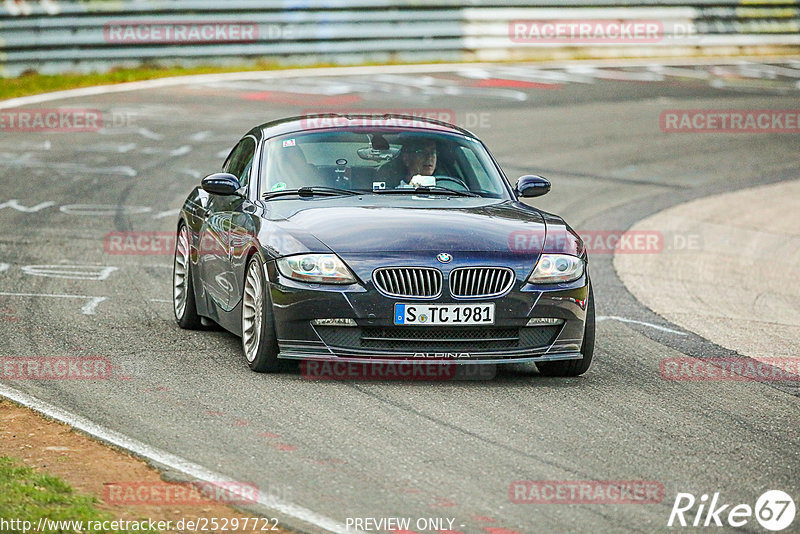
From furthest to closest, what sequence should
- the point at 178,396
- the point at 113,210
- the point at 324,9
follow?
the point at 324,9 < the point at 113,210 < the point at 178,396

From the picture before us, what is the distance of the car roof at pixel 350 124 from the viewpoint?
379 inches

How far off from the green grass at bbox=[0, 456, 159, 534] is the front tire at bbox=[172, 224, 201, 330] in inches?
154

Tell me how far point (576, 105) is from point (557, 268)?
18481 mm

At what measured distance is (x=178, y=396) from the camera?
7.59m

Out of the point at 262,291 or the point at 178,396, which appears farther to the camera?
the point at 262,291

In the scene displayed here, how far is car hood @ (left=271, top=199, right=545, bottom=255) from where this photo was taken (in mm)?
7977

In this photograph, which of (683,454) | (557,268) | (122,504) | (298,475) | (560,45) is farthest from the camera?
(560,45)

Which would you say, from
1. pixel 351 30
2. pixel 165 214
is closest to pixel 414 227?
pixel 165 214

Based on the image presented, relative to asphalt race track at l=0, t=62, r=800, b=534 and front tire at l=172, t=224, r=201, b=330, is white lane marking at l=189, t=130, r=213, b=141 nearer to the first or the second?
asphalt race track at l=0, t=62, r=800, b=534

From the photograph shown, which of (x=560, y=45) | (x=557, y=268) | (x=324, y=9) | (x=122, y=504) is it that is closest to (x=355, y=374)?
(x=557, y=268)

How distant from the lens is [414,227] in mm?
8188

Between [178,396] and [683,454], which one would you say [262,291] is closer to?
[178,396]

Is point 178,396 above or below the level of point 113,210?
above

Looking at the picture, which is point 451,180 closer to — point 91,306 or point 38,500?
point 91,306
